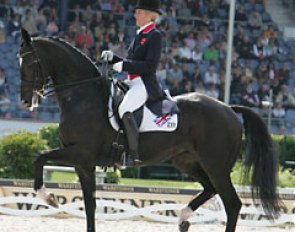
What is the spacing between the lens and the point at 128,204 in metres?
11.8

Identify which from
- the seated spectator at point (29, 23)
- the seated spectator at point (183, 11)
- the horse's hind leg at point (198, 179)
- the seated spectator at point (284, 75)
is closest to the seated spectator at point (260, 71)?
the seated spectator at point (284, 75)

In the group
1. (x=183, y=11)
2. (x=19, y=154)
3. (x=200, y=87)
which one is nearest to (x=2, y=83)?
(x=200, y=87)

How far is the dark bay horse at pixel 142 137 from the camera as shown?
8859 mm

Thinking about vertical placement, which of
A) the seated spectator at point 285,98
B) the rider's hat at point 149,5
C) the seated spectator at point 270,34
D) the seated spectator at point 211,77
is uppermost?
the rider's hat at point 149,5

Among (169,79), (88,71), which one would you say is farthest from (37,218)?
(169,79)

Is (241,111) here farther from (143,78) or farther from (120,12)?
(120,12)

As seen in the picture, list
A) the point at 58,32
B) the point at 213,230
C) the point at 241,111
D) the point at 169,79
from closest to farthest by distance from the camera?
the point at 241,111
the point at 213,230
the point at 169,79
the point at 58,32

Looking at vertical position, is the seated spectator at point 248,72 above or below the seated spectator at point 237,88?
above

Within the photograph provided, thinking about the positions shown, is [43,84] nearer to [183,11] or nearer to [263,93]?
[263,93]

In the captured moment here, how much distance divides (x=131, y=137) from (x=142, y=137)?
228 millimetres

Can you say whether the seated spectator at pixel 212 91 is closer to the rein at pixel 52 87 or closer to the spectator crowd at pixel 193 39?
the spectator crowd at pixel 193 39

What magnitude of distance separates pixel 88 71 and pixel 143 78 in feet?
1.99

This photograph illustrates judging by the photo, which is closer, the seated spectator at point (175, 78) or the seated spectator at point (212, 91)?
the seated spectator at point (175, 78)

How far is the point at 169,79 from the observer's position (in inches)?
928
